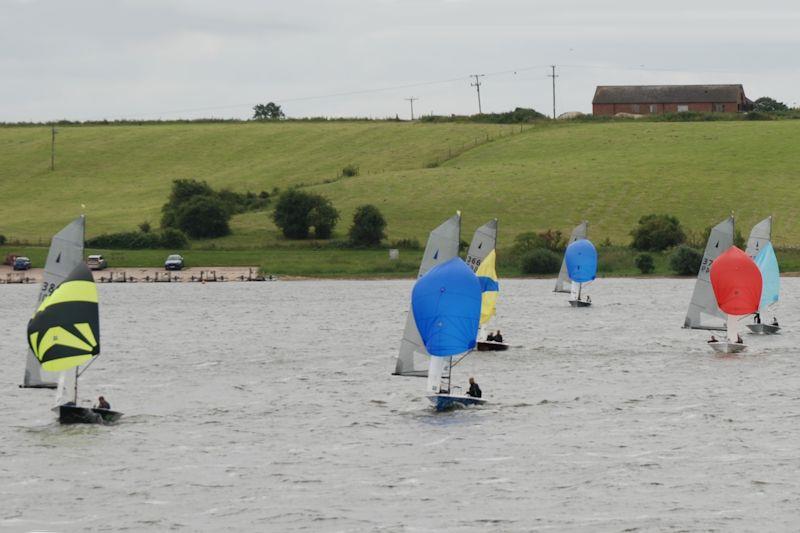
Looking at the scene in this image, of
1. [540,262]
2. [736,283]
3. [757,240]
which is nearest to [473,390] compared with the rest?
[736,283]

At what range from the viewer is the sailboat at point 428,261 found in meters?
58.8

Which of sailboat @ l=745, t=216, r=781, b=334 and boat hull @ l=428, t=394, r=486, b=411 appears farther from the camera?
sailboat @ l=745, t=216, r=781, b=334

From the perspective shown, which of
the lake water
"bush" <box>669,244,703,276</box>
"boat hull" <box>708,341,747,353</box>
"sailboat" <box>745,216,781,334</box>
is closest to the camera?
the lake water

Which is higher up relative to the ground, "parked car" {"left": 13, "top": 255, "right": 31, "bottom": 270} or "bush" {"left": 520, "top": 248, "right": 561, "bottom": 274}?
"parked car" {"left": 13, "top": 255, "right": 31, "bottom": 270}

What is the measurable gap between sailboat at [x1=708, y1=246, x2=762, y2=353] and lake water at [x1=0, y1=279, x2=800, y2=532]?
259 centimetres

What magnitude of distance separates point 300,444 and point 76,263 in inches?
460

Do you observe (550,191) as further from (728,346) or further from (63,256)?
(63,256)

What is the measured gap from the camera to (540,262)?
142250 millimetres

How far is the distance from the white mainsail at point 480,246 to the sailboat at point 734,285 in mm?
12190

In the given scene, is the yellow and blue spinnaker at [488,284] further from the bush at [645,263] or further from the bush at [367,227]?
the bush at [367,227]

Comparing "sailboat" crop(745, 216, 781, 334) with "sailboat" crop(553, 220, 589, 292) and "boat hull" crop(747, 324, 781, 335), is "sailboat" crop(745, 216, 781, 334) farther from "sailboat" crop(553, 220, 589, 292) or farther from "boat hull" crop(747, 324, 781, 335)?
"sailboat" crop(553, 220, 589, 292)

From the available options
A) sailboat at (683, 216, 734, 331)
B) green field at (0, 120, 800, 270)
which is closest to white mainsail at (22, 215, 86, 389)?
sailboat at (683, 216, 734, 331)

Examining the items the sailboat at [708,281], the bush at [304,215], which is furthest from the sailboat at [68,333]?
the bush at [304,215]

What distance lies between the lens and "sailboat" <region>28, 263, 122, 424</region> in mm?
55184
